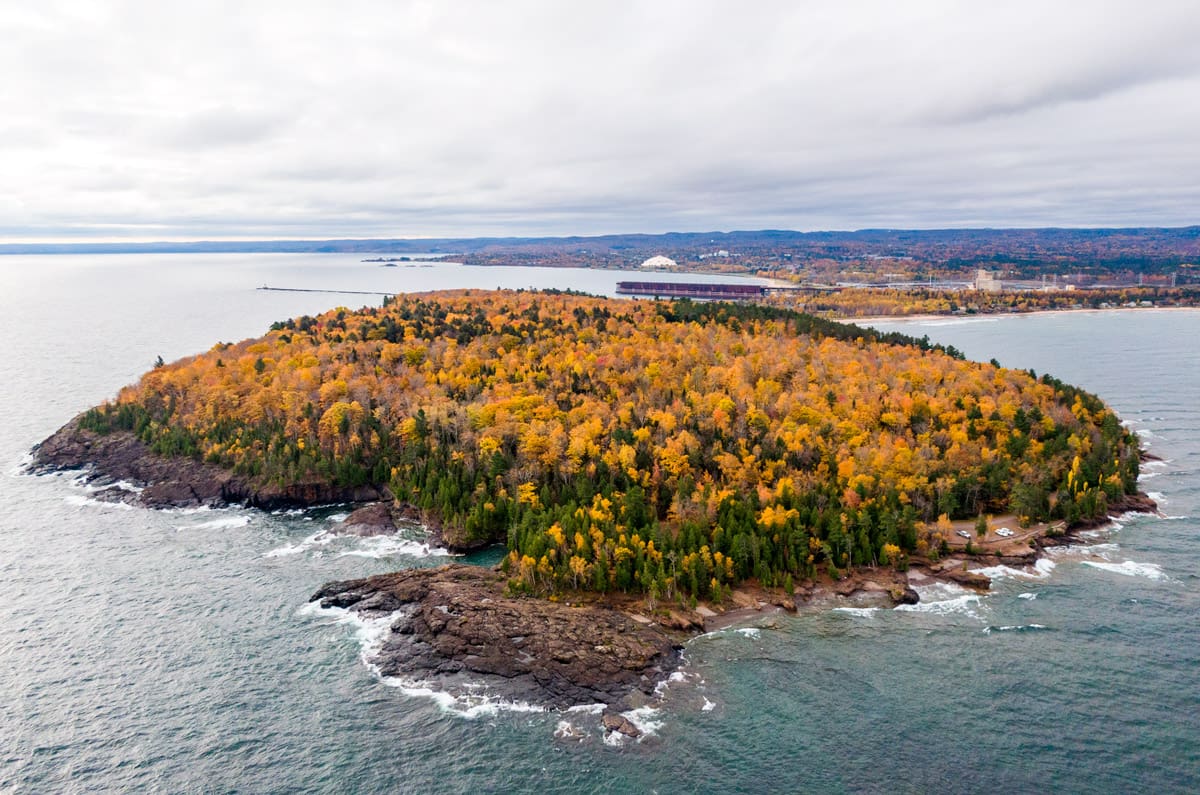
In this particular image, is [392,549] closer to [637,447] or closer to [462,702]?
[462,702]

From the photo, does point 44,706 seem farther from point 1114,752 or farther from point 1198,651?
point 1198,651

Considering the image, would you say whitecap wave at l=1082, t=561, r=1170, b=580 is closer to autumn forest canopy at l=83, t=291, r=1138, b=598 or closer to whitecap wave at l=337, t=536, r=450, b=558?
autumn forest canopy at l=83, t=291, r=1138, b=598

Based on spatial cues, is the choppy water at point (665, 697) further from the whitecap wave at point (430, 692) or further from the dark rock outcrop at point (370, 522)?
the dark rock outcrop at point (370, 522)

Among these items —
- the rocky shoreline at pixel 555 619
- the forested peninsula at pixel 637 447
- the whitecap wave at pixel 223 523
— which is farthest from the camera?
the whitecap wave at pixel 223 523

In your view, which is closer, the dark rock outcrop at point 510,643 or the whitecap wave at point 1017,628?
the dark rock outcrop at point 510,643

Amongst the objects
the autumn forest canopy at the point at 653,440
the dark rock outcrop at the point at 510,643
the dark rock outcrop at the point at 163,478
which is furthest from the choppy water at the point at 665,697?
the dark rock outcrop at the point at 163,478

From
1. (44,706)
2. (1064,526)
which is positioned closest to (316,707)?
(44,706)

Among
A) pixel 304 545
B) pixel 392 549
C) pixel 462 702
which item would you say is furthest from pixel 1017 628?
pixel 304 545
